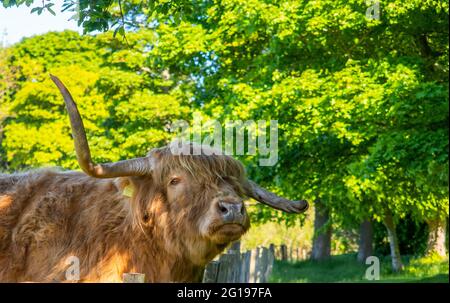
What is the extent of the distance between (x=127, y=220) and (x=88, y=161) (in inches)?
26.0

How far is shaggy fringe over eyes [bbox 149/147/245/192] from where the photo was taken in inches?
234

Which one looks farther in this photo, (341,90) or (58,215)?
(341,90)

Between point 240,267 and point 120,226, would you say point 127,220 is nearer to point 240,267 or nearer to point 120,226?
point 120,226

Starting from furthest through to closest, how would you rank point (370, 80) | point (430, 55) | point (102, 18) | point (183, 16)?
1. point (430, 55)
2. point (370, 80)
3. point (183, 16)
4. point (102, 18)

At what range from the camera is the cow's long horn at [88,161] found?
Answer: 5344 mm

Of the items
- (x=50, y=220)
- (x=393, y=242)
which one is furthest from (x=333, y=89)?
(x=50, y=220)

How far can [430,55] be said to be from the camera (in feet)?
58.4

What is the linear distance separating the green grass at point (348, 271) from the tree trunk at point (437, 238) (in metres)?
0.53

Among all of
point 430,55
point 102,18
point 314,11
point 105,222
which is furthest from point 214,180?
point 430,55

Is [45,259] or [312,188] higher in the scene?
[312,188]

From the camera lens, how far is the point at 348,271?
86.4ft
